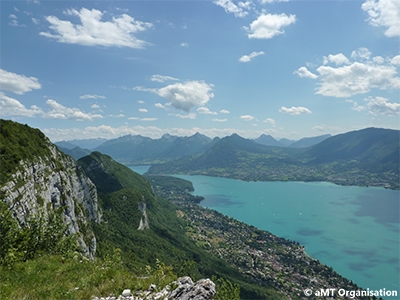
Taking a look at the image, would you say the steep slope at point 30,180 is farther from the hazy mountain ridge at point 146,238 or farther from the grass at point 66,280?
the grass at point 66,280

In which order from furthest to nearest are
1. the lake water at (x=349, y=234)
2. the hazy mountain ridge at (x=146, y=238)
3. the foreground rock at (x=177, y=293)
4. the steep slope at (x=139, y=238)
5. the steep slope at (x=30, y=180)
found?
the lake water at (x=349, y=234), the steep slope at (x=139, y=238), the hazy mountain ridge at (x=146, y=238), the steep slope at (x=30, y=180), the foreground rock at (x=177, y=293)

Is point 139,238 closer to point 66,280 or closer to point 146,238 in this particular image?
point 146,238

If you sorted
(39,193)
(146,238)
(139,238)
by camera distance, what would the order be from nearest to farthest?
(39,193) → (139,238) → (146,238)

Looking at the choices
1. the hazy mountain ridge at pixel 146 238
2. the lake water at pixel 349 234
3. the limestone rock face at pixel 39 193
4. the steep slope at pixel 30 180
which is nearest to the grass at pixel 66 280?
the hazy mountain ridge at pixel 146 238

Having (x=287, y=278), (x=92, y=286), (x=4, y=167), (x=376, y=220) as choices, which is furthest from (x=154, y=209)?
(x=92, y=286)

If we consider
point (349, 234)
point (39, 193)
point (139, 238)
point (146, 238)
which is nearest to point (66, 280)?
point (39, 193)

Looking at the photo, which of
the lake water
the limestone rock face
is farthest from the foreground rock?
the lake water

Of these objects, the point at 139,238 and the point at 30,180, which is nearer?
the point at 30,180

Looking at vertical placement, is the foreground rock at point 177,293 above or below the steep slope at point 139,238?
above

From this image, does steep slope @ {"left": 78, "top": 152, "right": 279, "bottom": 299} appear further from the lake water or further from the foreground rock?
the foreground rock

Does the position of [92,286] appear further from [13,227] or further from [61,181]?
[61,181]
